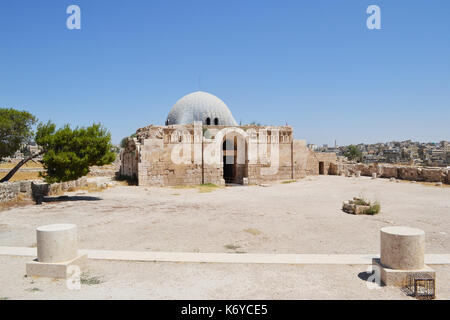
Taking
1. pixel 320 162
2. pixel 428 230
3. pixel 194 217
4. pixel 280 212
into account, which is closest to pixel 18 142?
pixel 194 217

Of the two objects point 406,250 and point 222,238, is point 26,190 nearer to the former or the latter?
point 222,238

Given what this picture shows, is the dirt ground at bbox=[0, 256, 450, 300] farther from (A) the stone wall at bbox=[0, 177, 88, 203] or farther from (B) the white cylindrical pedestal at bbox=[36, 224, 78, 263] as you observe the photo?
(A) the stone wall at bbox=[0, 177, 88, 203]

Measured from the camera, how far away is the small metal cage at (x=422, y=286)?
3.75 meters

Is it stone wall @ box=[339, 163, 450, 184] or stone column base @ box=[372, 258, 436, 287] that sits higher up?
stone wall @ box=[339, 163, 450, 184]

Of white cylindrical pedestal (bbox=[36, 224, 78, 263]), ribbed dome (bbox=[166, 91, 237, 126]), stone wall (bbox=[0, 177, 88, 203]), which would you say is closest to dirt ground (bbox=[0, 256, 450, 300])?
white cylindrical pedestal (bbox=[36, 224, 78, 263])

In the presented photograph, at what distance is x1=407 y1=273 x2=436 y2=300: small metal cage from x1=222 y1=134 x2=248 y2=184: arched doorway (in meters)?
16.9

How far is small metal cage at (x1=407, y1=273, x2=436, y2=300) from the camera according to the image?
3.75 metres

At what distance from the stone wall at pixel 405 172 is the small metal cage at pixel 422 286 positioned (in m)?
16.8

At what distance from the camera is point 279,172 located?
855 inches

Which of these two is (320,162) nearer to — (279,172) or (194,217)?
(279,172)

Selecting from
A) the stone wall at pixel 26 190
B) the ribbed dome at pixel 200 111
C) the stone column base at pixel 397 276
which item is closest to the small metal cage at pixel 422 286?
the stone column base at pixel 397 276

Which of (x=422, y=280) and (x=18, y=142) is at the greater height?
(x=18, y=142)

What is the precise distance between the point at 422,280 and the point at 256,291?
2.17 m

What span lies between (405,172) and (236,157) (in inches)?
459
